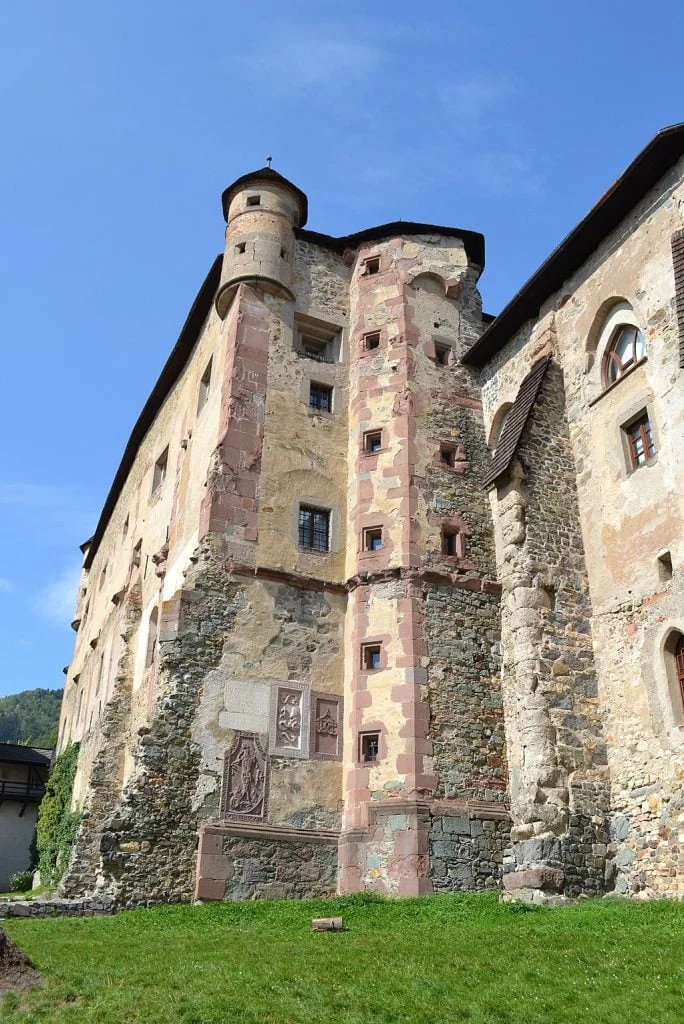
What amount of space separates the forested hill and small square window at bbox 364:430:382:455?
76.5 m

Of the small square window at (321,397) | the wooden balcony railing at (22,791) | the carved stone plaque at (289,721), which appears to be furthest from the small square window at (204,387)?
the wooden balcony railing at (22,791)

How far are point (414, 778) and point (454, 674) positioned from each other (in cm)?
246

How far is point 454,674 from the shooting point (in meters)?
19.4

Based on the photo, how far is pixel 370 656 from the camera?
2003 centimetres

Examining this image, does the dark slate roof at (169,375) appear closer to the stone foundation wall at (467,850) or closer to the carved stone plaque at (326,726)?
the carved stone plaque at (326,726)

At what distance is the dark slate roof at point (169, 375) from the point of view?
26672 mm

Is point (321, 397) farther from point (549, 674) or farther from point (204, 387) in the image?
point (549, 674)

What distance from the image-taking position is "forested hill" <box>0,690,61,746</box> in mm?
95438

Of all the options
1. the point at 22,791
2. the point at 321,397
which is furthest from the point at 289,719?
the point at 22,791

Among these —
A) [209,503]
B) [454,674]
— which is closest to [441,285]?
[209,503]

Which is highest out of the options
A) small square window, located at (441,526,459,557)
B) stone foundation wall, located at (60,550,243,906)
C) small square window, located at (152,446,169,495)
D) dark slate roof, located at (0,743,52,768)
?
small square window, located at (152,446,169,495)

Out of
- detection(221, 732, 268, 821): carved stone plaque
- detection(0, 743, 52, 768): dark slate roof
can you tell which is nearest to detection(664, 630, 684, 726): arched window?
detection(221, 732, 268, 821): carved stone plaque

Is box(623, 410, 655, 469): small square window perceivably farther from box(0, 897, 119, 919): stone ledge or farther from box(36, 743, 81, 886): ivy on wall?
box(36, 743, 81, 886): ivy on wall

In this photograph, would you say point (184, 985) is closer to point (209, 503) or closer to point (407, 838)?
point (407, 838)
